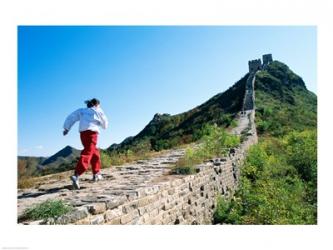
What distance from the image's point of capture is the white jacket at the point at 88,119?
618cm

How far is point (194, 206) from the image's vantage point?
263 inches

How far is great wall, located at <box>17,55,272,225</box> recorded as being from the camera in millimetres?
4504

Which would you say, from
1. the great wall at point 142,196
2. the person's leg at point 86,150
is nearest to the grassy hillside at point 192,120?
the great wall at point 142,196

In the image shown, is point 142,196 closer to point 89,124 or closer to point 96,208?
point 96,208

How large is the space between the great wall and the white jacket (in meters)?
0.83

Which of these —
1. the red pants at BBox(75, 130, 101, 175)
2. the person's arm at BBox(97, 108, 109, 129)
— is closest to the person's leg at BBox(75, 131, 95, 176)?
the red pants at BBox(75, 130, 101, 175)

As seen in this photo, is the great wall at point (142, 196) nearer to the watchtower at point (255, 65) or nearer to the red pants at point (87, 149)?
the red pants at point (87, 149)

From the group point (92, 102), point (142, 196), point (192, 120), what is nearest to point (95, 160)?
point (92, 102)

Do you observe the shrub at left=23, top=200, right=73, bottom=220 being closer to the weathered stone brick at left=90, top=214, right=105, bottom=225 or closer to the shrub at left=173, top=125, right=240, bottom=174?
the weathered stone brick at left=90, top=214, right=105, bottom=225

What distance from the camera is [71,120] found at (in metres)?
6.23
